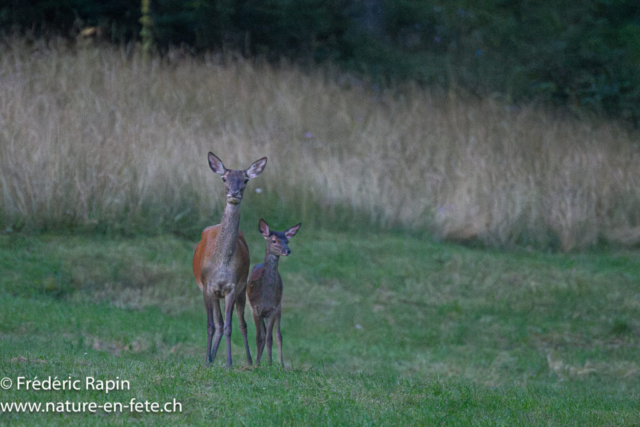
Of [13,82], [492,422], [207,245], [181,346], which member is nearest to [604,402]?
[492,422]

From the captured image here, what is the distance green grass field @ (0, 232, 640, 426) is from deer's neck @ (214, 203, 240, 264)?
832 millimetres

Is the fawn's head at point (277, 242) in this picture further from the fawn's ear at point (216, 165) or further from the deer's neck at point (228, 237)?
the fawn's ear at point (216, 165)

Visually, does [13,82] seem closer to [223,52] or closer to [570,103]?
[223,52]

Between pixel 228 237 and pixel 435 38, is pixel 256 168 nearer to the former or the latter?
pixel 228 237

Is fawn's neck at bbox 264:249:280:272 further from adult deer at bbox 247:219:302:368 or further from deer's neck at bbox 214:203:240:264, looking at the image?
deer's neck at bbox 214:203:240:264

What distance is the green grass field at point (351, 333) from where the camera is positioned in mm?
5598

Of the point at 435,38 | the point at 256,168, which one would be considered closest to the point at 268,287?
the point at 256,168

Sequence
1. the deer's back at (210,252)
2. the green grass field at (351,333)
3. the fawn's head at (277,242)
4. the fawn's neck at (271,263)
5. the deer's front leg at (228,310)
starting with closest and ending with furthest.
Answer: the green grass field at (351,333)
the deer's front leg at (228,310)
the deer's back at (210,252)
the fawn's head at (277,242)
the fawn's neck at (271,263)

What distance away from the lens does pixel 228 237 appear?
6.34 m

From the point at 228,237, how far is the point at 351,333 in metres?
4.17

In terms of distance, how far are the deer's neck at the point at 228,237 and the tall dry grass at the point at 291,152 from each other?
5929 mm

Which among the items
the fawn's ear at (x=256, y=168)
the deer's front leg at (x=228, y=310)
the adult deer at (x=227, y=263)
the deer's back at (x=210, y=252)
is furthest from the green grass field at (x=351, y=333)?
the fawn's ear at (x=256, y=168)

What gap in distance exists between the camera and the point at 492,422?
18.2 feet

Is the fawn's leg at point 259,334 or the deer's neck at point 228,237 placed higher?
the deer's neck at point 228,237
